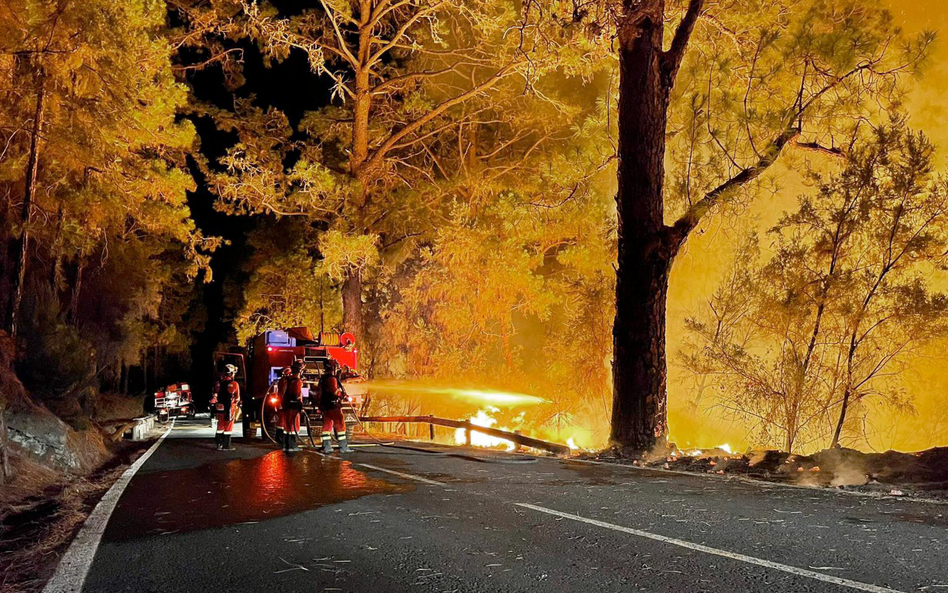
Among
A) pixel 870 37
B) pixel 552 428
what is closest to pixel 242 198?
pixel 552 428

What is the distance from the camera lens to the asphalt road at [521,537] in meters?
5.17

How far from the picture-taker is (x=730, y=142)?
50.3ft

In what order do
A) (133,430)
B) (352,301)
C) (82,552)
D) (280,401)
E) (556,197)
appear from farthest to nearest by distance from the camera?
(352,301)
(133,430)
(556,197)
(280,401)
(82,552)

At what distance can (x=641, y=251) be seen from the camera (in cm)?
1388

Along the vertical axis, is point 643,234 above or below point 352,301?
above

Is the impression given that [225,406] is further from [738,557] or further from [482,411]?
[738,557]

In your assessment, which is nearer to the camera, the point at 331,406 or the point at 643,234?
the point at 643,234

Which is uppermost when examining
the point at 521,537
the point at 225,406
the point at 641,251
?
the point at 641,251

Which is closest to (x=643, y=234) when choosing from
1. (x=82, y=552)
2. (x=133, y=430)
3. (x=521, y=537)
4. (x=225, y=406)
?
(x=521, y=537)

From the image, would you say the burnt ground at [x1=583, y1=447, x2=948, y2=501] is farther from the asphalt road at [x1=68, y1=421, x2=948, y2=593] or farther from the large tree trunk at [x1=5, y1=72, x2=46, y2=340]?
the large tree trunk at [x1=5, y1=72, x2=46, y2=340]

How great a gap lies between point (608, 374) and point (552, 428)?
9.67ft

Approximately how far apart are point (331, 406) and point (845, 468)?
30.4 ft

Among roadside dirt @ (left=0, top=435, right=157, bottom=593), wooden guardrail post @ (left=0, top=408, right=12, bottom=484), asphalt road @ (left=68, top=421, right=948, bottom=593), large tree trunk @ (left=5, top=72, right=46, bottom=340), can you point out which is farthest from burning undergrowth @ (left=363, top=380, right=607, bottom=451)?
asphalt road @ (left=68, top=421, right=948, bottom=593)

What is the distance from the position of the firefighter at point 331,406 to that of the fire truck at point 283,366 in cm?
221
